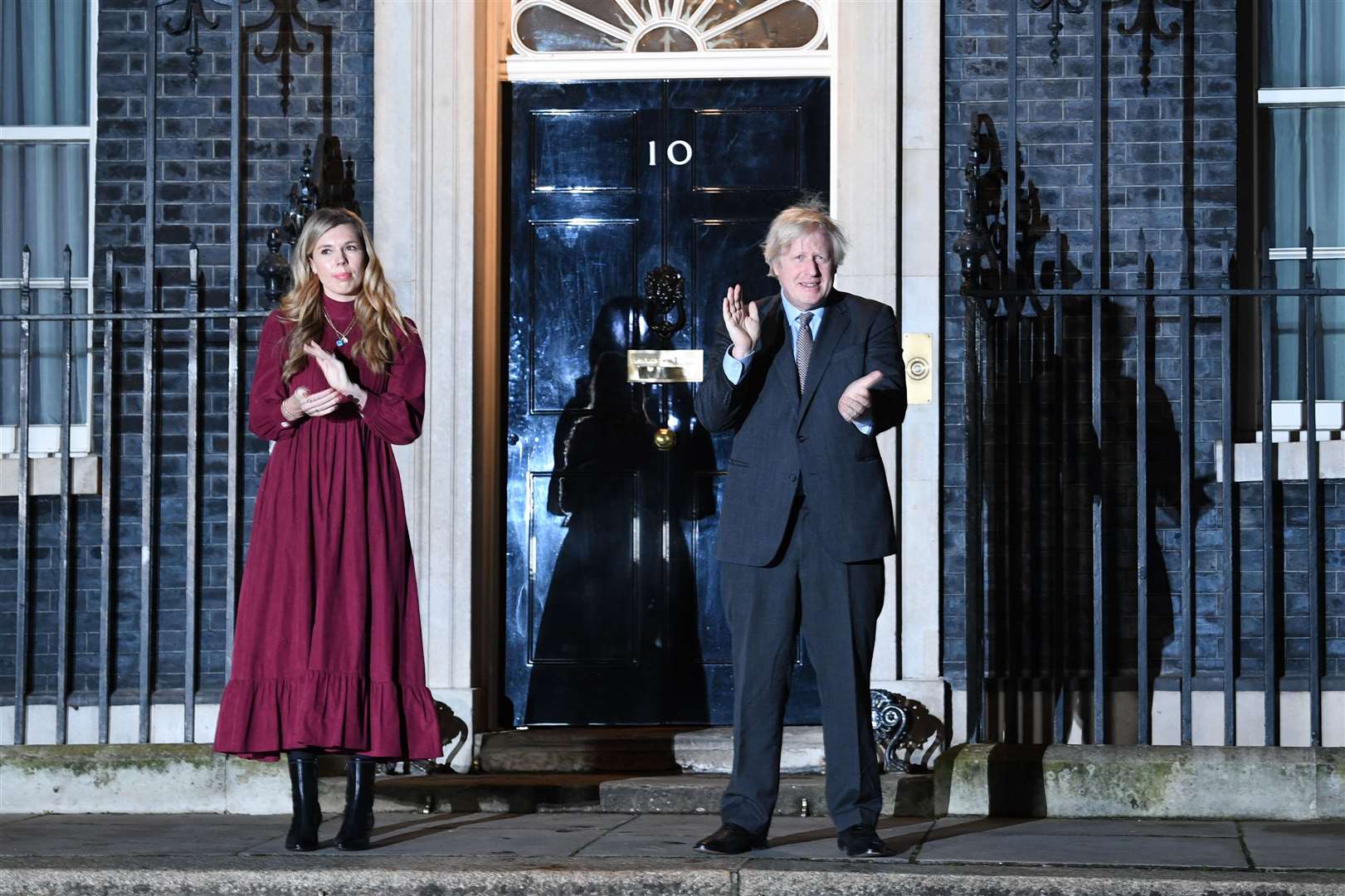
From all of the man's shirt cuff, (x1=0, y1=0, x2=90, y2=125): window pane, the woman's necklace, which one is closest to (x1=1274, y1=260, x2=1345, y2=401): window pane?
the man's shirt cuff

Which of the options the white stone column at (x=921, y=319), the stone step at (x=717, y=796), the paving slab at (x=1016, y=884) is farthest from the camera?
the white stone column at (x=921, y=319)

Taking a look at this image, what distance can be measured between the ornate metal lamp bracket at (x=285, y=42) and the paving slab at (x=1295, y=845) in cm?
466

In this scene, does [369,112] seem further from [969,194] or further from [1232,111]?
[1232,111]

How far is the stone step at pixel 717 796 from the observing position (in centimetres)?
674

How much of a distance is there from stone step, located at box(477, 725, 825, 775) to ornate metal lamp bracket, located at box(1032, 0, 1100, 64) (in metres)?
2.89

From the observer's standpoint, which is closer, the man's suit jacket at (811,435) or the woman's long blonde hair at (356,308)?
the man's suit jacket at (811,435)

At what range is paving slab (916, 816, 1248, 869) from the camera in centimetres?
553

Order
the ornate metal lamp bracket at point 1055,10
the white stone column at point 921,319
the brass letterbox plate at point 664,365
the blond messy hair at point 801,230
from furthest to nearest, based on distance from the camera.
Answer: the brass letterbox plate at point 664,365
the ornate metal lamp bracket at point 1055,10
the white stone column at point 921,319
the blond messy hair at point 801,230

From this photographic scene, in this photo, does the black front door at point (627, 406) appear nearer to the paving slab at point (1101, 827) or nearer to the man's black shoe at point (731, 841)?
the paving slab at point (1101, 827)

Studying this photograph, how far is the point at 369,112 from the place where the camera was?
7.66 meters

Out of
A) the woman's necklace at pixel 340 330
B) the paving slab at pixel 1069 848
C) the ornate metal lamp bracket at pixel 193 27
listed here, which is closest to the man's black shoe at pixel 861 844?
the paving slab at pixel 1069 848

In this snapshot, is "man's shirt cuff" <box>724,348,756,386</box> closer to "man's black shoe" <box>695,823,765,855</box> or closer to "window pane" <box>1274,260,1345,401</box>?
"man's black shoe" <box>695,823,765,855</box>

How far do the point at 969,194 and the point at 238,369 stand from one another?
299 cm

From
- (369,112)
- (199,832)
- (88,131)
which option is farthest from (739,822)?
(88,131)
